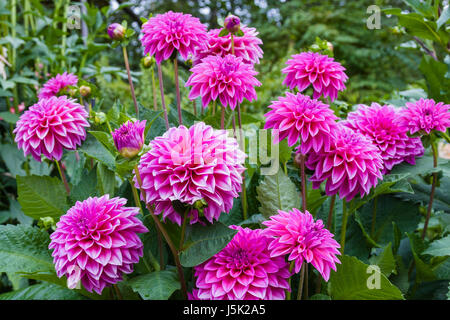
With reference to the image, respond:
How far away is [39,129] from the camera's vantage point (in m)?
0.64

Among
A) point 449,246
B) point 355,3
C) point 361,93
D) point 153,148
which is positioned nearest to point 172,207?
point 153,148

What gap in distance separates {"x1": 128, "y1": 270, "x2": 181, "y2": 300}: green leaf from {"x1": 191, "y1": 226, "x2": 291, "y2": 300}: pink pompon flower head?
0.13 ft

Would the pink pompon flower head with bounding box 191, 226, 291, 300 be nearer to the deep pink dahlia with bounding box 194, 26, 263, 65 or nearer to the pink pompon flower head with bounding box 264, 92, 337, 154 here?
the pink pompon flower head with bounding box 264, 92, 337, 154

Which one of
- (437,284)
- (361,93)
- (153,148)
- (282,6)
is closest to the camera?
(153,148)

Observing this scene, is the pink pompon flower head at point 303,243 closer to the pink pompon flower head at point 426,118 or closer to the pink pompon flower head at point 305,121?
the pink pompon flower head at point 305,121

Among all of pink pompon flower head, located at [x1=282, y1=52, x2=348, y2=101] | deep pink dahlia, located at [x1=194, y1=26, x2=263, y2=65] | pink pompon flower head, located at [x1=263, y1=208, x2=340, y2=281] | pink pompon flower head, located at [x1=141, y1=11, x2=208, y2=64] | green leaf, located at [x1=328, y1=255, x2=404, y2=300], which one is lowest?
green leaf, located at [x1=328, y1=255, x2=404, y2=300]

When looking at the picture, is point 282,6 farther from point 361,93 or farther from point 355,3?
point 361,93

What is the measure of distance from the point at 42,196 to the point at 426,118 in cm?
68

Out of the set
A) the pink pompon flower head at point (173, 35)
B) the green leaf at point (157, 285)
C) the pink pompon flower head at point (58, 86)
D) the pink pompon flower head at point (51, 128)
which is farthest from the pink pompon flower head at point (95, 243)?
the pink pompon flower head at point (58, 86)

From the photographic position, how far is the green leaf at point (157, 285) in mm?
536

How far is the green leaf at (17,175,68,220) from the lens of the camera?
0.71 meters

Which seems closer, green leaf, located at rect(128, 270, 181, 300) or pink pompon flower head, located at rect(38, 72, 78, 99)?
green leaf, located at rect(128, 270, 181, 300)

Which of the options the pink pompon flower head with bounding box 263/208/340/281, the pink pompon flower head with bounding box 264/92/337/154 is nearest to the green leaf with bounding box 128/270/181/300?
the pink pompon flower head with bounding box 263/208/340/281
